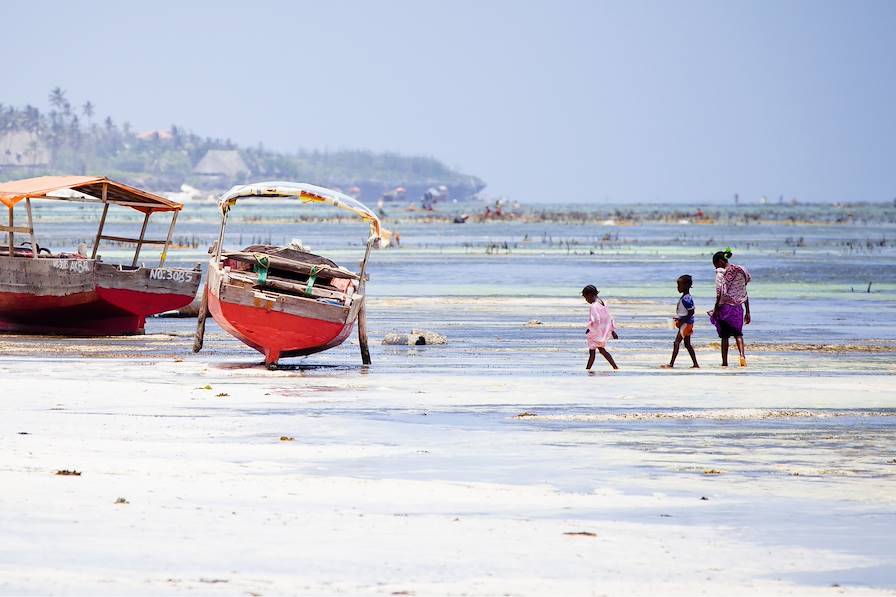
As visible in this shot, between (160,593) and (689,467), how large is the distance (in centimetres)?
525

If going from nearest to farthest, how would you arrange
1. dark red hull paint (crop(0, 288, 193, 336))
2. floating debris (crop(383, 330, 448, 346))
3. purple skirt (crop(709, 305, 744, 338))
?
purple skirt (crop(709, 305, 744, 338)) → floating debris (crop(383, 330, 448, 346)) → dark red hull paint (crop(0, 288, 193, 336))

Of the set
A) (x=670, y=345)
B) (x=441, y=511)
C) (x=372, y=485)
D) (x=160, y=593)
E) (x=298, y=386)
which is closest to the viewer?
(x=160, y=593)

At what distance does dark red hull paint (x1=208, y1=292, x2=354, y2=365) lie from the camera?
19.5 meters

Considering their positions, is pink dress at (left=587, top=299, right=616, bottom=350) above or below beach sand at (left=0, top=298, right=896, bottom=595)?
above

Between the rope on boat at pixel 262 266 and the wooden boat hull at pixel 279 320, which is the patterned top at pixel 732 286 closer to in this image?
the wooden boat hull at pixel 279 320

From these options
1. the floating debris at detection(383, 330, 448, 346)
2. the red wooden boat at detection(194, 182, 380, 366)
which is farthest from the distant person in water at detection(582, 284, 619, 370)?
the floating debris at detection(383, 330, 448, 346)

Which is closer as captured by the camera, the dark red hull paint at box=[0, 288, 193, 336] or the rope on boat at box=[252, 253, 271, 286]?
the rope on boat at box=[252, 253, 271, 286]

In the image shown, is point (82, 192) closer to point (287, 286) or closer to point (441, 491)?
point (287, 286)

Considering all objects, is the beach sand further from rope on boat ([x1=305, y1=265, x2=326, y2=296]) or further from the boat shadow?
rope on boat ([x1=305, y1=265, x2=326, y2=296])

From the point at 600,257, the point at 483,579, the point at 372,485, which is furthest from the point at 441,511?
the point at 600,257

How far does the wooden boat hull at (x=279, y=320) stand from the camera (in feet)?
63.9

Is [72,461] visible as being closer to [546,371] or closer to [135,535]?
[135,535]

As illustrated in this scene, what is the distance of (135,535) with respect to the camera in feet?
29.6

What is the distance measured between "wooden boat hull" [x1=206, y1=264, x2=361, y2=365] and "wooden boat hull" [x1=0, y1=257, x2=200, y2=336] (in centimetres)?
519
